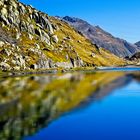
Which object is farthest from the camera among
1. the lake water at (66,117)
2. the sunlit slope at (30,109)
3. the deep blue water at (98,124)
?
the sunlit slope at (30,109)

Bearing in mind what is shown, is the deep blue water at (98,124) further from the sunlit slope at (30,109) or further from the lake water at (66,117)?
the sunlit slope at (30,109)

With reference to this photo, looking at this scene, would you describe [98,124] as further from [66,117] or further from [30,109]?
[30,109]

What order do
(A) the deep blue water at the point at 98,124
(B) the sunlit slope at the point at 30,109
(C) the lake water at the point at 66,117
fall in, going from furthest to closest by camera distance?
1. (B) the sunlit slope at the point at 30,109
2. (C) the lake water at the point at 66,117
3. (A) the deep blue water at the point at 98,124

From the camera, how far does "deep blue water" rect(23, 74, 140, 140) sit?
42.9 m

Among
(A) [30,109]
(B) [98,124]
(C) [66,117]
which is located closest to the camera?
(B) [98,124]

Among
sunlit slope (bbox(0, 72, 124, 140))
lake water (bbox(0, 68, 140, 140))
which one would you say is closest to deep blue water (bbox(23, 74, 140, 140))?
lake water (bbox(0, 68, 140, 140))

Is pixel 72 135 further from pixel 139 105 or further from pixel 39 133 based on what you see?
pixel 139 105

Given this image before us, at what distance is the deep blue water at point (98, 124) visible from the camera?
42.9 meters

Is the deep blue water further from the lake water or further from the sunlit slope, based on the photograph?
the sunlit slope

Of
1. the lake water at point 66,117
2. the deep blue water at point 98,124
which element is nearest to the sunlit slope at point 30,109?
the lake water at point 66,117

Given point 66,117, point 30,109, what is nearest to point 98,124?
point 66,117

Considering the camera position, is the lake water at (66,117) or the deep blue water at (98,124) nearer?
the deep blue water at (98,124)

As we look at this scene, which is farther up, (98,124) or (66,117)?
(66,117)

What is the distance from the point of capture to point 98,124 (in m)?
49.7
